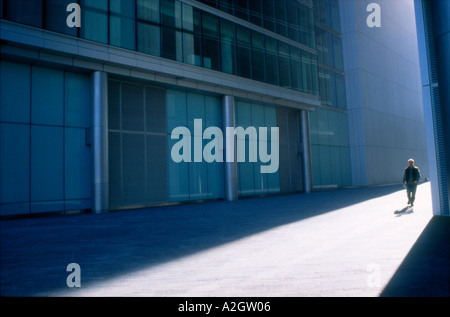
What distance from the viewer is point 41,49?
13.5 m

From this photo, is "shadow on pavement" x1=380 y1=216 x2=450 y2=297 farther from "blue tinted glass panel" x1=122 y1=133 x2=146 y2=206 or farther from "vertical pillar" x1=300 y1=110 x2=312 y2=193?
"vertical pillar" x1=300 y1=110 x2=312 y2=193

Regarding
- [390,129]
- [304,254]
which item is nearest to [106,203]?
[304,254]

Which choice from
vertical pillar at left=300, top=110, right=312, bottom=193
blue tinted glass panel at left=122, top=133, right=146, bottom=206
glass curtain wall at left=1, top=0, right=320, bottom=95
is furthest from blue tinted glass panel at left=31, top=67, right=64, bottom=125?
vertical pillar at left=300, top=110, right=312, bottom=193

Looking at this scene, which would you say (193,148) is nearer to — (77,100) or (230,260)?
(77,100)

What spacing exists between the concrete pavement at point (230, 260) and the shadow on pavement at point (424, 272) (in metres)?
0.01

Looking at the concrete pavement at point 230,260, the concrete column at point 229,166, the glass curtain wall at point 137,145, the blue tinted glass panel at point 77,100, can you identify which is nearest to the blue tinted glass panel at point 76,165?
the blue tinted glass panel at point 77,100

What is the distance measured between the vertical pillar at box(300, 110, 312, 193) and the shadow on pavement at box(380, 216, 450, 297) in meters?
20.0

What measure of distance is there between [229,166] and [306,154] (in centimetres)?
Result: 872

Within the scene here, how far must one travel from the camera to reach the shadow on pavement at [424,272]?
372 centimetres

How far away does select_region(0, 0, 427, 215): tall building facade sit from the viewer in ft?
45.0

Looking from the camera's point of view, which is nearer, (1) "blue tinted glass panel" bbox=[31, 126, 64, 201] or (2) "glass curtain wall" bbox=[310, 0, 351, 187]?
(1) "blue tinted glass panel" bbox=[31, 126, 64, 201]

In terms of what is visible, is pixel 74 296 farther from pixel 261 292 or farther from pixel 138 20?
pixel 138 20

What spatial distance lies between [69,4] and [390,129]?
32.2 m

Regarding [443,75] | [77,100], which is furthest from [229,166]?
[443,75]
